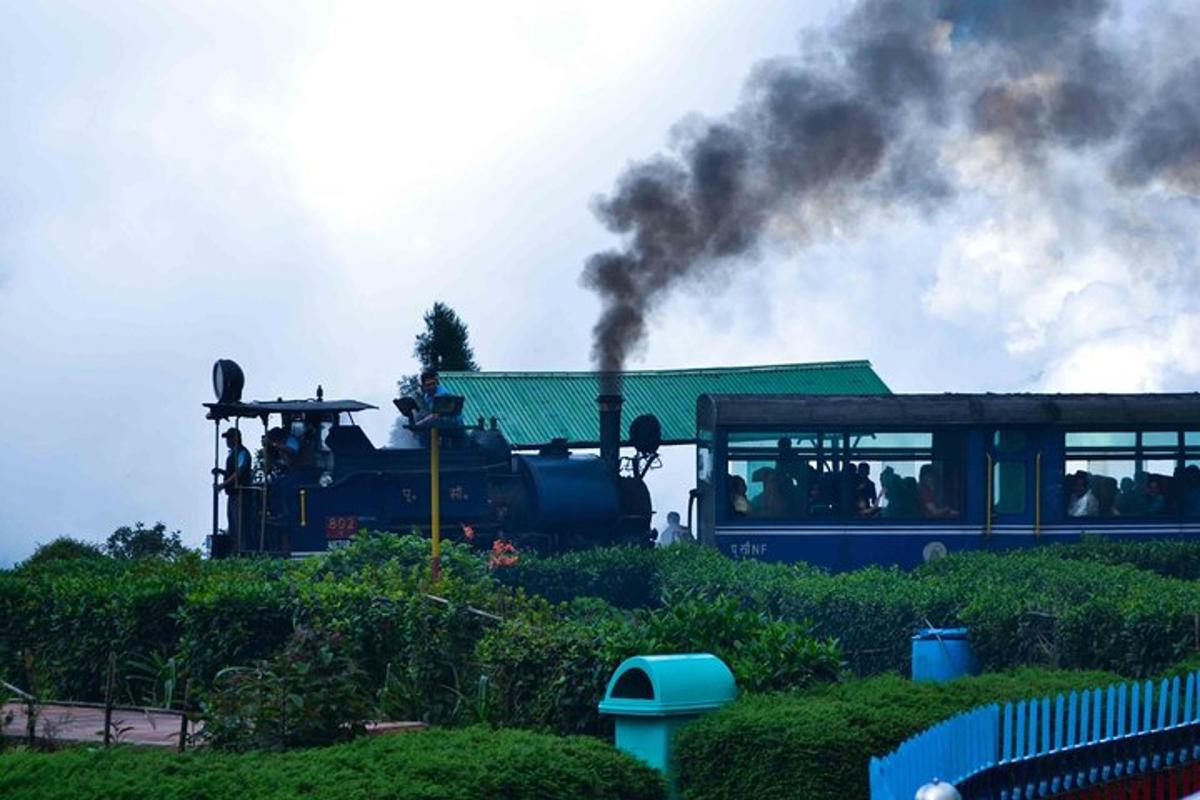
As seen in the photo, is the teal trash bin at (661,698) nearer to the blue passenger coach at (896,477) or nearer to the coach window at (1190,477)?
the blue passenger coach at (896,477)

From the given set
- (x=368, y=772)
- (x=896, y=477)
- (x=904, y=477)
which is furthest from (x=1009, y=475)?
(x=368, y=772)

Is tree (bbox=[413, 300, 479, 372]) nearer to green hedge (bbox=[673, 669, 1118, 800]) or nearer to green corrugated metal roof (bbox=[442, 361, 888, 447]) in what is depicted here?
green corrugated metal roof (bbox=[442, 361, 888, 447])

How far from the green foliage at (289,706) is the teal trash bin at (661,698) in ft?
5.88

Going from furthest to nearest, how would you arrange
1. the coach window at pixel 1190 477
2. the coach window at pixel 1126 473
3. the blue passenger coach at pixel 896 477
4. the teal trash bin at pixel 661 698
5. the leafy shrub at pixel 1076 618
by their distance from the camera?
the coach window at pixel 1190 477
the coach window at pixel 1126 473
the blue passenger coach at pixel 896 477
the leafy shrub at pixel 1076 618
the teal trash bin at pixel 661 698

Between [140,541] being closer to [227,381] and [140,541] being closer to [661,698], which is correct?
[227,381]

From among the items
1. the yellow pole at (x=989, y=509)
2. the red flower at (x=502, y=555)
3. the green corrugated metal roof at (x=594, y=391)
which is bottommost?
the red flower at (x=502, y=555)

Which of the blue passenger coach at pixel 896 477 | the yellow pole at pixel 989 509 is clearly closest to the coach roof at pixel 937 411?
the blue passenger coach at pixel 896 477

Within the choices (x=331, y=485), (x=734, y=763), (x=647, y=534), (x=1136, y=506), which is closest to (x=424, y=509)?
(x=331, y=485)

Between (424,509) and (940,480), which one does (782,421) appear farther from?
(424,509)

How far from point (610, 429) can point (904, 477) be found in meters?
5.92

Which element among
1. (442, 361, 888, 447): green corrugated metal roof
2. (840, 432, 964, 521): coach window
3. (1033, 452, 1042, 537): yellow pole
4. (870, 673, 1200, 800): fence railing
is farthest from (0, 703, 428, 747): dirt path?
(442, 361, 888, 447): green corrugated metal roof

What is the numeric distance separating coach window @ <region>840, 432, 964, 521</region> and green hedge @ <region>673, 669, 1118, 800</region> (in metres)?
16.3

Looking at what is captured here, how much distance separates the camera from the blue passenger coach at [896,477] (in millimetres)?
28438

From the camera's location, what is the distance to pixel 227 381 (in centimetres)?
2828
